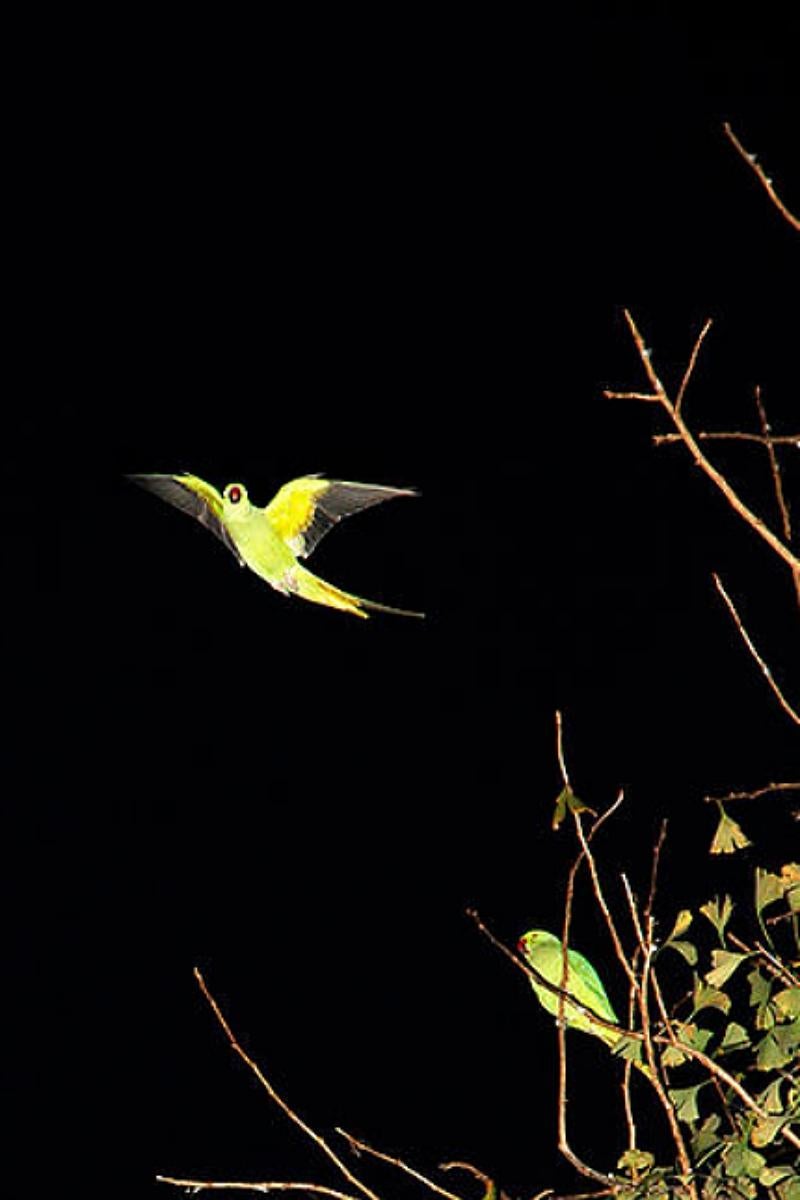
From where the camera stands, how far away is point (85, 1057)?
6.28 feet

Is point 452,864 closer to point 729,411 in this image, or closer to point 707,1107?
point 707,1107

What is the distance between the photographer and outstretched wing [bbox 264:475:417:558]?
4.88ft

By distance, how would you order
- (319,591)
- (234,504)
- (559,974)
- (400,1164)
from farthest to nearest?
(319,591)
(234,504)
(559,974)
(400,1164)

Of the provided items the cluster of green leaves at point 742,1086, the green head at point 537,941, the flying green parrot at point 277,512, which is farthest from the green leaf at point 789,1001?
the flying green parrot at point 277,512

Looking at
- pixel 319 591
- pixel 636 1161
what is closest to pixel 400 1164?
pixel 636 1161

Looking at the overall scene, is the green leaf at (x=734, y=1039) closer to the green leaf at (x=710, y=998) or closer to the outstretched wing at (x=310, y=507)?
the green leaf at (x=710, y=998)

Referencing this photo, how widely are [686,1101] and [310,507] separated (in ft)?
2.84

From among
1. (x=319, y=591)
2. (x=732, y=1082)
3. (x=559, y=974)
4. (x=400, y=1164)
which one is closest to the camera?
(x=732, y=1082)

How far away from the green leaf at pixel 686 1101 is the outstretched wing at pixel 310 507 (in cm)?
82

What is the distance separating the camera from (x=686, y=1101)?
730 millimetres

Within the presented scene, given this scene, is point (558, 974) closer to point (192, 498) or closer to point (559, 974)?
point (559, 974)

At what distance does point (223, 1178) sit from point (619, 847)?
0.61 metres

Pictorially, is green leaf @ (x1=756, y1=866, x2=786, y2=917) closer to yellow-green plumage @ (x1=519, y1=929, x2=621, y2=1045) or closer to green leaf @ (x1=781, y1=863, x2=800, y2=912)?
green leaf @ (x1=781, y1=863, x2=800, y2=912)

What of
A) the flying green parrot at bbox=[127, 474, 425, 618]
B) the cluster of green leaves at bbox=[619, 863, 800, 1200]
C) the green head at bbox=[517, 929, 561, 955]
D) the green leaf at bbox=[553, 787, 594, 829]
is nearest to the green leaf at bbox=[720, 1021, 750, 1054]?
the cluster of green leaves at bbox=[619, 863, 800, 1200]
